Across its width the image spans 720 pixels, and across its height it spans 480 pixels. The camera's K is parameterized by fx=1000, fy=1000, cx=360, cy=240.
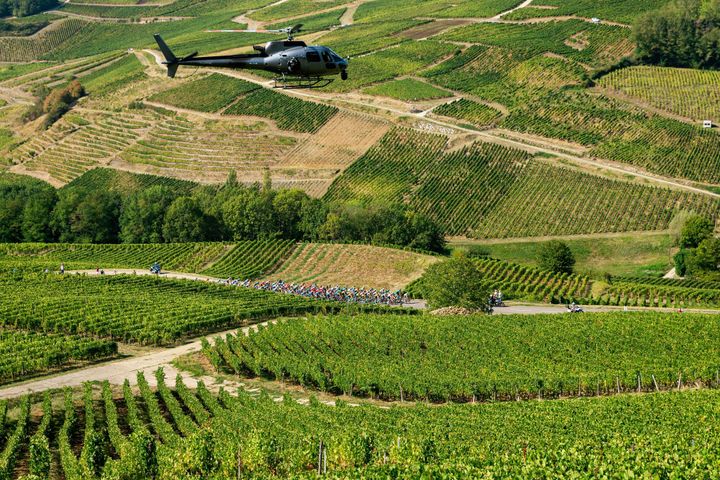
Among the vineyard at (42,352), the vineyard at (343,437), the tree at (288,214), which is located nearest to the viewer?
the vineyard at (343,437)

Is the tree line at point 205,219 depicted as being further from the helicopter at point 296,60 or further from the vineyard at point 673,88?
the helicopter at point 296,60

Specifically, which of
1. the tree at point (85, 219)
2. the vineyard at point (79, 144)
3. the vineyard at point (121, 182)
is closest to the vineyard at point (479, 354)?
the tree at point (85, 219)

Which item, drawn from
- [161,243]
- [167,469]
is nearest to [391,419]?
[167,469]

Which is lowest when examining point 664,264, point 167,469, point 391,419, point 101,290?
point 664,264

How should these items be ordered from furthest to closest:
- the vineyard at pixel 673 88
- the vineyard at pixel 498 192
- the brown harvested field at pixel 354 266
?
the vineyard at pixel 673 88 < the vineyard at pixel 498 192 < the brown harvested field at pixel 354 266

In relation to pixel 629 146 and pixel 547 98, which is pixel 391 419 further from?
pixel 547 98

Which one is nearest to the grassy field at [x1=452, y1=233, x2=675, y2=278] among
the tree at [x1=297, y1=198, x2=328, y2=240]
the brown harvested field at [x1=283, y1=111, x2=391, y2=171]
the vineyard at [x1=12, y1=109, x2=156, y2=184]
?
the tree at [x1=297, y1=198, x2=328, y2=240]
